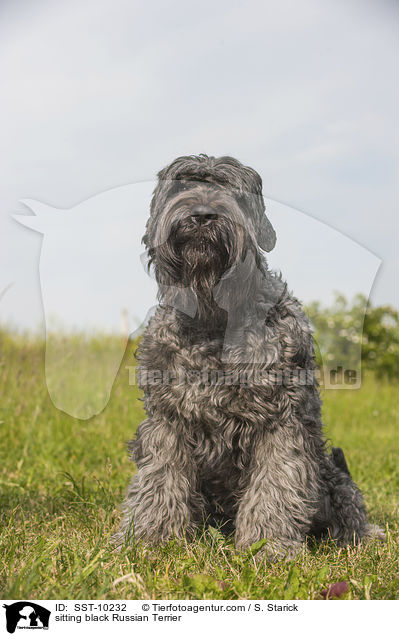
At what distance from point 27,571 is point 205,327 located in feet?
4.75

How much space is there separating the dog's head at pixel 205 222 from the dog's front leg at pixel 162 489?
89cm

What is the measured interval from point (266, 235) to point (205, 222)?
35cm

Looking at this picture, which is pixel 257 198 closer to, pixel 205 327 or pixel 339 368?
pixel 205 327

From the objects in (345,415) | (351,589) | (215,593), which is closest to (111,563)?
(215,593)

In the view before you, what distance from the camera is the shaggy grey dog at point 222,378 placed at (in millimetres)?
3250

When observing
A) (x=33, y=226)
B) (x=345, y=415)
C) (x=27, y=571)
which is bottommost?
(x=27, y=571)

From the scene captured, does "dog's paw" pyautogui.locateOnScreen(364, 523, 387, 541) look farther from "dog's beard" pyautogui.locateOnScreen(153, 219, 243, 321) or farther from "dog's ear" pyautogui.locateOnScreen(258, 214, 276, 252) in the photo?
"dog's ear" pyautogui.locateOnScreen(258, 214, 276, 252)

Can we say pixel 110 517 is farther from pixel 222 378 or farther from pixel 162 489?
pixel 222 378

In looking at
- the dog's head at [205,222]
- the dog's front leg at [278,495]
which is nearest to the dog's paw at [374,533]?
the dog's front leg at [278,495]

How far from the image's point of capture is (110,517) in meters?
4.29

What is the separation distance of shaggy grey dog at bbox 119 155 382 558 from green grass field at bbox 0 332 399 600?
231 millimetres

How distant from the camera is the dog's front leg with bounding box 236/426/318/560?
3.58 metres

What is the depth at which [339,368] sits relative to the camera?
13.0 feet
